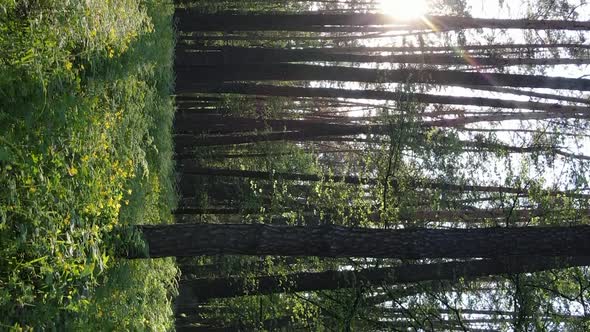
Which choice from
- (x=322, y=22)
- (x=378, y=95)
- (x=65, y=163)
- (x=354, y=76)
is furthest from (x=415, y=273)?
(x=65, y=163)

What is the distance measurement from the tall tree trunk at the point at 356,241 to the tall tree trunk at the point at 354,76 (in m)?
3.66

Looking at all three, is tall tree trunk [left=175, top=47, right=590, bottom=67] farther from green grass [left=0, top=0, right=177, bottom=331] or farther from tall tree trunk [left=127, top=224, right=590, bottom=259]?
tall tree trunk [left=127, top=224, right=590, bottom=259]

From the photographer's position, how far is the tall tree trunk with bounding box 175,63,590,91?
30.6 feet

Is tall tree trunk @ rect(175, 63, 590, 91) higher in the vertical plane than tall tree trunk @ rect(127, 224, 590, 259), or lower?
higher

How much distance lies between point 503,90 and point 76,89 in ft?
29.1

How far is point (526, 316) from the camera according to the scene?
7.87 m

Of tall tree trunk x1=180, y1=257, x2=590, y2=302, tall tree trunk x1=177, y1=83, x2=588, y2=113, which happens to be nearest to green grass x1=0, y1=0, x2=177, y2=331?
tall tree trunk x1=180, y1=257, x2=590, y2=302

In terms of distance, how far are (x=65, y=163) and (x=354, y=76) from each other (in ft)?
18.8

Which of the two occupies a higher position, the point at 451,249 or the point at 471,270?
the point at 471,270

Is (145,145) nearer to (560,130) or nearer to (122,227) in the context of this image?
(122,227)

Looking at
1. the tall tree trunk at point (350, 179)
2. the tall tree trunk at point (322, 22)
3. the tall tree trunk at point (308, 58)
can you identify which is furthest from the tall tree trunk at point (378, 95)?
the tall tree trunk at point (350, 179)

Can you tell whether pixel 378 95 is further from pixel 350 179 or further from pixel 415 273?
pixel 415 273

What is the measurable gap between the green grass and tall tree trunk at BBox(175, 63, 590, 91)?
3321 millimetres

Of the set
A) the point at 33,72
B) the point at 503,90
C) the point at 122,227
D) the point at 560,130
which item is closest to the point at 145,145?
the point at 122,227
